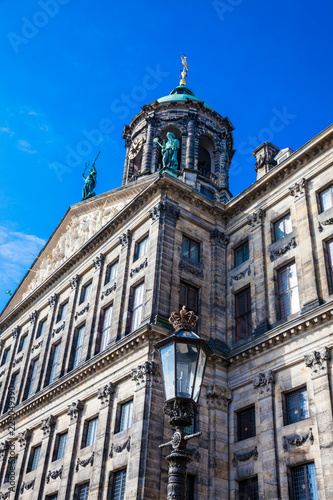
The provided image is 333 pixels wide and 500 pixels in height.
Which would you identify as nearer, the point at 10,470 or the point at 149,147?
the point at 10,470

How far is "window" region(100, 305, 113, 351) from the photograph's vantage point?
31.2 meters

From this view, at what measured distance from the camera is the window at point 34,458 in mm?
32500

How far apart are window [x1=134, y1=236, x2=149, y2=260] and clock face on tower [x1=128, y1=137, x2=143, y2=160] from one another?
15.3m

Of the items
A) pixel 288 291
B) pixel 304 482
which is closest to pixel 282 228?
pixel 288 291

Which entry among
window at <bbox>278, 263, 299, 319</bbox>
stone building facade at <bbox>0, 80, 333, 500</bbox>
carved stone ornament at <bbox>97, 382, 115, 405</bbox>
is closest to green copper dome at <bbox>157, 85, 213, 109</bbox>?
stone building facade at <bbox>0, 80, 333, 500</bbox>

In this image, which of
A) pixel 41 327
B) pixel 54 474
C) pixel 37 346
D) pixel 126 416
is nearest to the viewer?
pixel 126 416

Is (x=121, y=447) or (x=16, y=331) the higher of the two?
(x=16, y=331)

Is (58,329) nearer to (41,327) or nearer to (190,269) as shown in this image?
(41,327)

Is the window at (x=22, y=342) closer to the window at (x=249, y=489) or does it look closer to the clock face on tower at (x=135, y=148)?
the clock face on tower at (x=135, y=148)

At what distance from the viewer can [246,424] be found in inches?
1001

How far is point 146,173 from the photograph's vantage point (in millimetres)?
41344

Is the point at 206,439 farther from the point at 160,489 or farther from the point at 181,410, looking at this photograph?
the point at 181,410

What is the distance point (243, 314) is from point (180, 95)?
25461 millimetres

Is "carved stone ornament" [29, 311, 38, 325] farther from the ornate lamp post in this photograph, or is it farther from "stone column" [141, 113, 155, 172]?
the ornate lamp post
